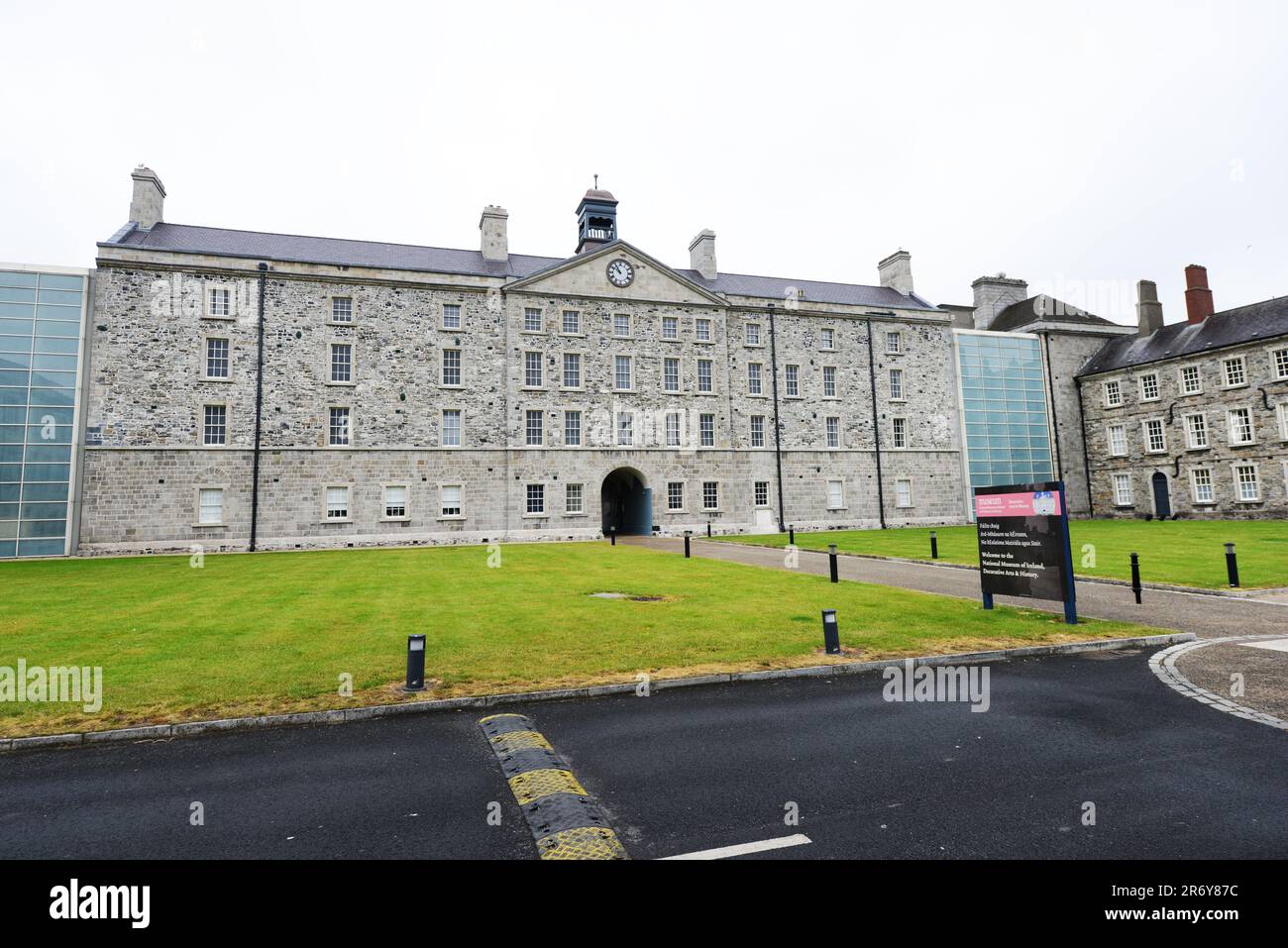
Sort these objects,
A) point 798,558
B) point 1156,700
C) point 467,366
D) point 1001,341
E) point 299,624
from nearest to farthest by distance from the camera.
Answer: point 1156,700, point 299,624, point 798,558, point 467,366, point 1001,341

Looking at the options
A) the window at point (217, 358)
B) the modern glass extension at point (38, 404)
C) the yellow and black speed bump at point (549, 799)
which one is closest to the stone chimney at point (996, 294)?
the window at point (217, 358)

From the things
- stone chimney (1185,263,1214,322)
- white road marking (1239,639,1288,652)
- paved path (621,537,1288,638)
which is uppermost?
stone chimney (1185,263,1214,322)

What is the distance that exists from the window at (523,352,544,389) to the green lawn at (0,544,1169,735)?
1800 cm

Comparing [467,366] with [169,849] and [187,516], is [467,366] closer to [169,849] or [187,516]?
[187,516]

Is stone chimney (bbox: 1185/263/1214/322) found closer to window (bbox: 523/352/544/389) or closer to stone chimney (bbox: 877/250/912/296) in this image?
stone chimney (bbox: 877/250/912/296)

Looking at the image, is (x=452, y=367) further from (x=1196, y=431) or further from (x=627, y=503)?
(x=1196, y=431)

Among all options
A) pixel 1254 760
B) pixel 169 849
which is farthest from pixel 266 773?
pixel 1254 760

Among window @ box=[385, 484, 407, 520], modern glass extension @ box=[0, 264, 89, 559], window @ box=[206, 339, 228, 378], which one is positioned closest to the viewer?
modern glass extension @ box=[0, 264, 89, 559]

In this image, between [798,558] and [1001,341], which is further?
[1001,341]

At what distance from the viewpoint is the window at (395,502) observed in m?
32.2

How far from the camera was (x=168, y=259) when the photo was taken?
30.2 m

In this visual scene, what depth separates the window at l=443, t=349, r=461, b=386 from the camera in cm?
3366

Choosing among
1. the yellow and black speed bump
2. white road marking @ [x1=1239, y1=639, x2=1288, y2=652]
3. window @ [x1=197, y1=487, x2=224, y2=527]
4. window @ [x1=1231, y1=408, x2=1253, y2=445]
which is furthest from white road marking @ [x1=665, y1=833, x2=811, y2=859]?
window @ [x1=1231, y1=408, x2=1253, y2=445]
